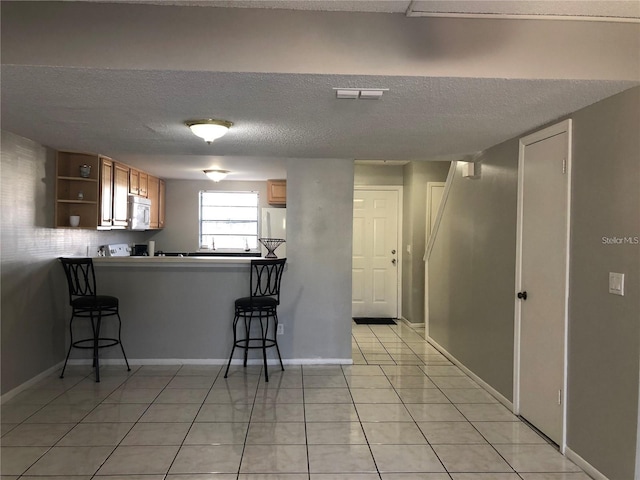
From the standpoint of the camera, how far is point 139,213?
563 cm

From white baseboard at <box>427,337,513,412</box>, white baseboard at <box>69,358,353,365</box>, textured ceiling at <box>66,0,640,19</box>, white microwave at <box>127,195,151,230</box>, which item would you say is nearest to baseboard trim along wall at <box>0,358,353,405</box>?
white baseboard at <box>69,358,353,365</box>

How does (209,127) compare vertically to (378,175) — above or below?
below

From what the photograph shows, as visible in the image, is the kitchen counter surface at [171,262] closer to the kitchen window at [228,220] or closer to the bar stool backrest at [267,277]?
the bar stool backrest at [267,277]

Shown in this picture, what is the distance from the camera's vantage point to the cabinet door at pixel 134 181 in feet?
17.7

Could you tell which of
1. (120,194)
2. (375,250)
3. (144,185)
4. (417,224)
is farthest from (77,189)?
(417,224)

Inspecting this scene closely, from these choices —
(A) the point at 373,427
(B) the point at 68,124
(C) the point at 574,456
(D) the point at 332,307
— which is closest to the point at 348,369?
(D) the point at 332,307

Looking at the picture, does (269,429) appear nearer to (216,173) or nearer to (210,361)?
(210,361)

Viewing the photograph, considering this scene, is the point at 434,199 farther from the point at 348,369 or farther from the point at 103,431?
the point at 103,431

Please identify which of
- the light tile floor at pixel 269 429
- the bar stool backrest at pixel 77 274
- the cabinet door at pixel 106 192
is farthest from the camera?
the cabinet door at pixel 106 192

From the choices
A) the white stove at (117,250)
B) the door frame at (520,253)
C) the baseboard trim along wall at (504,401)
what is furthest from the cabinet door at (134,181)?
the door frame at (520,253)

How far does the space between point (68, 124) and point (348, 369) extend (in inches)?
A: 123

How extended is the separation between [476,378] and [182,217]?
5073 mm

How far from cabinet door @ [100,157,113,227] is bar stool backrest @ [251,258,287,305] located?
179 centimetres

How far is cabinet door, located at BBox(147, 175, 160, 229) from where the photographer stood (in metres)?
6.24
